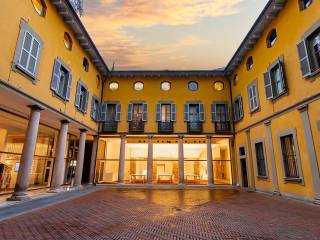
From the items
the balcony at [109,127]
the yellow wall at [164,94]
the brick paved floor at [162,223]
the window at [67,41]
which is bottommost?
the brick paved floor at [162,223]

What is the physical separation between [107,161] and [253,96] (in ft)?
44.6

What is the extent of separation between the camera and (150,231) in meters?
4.80

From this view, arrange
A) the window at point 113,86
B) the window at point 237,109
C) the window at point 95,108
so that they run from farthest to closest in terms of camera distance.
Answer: the window at point 113,86 < the window at point 95,108 < the window at point 237,109

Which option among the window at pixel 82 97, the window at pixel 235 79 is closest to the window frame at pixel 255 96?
the window at pixel 235 79

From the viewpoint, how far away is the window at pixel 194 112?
17062 mm

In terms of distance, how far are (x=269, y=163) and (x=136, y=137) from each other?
10.5 m

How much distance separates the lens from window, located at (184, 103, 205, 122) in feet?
56.0

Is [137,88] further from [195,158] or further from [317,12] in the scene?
[317,12]

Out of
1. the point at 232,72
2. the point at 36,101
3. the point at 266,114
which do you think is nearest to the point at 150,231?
the point at 36,101

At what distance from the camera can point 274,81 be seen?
11016 millimetres

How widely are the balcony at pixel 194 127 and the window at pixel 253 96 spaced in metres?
4.68

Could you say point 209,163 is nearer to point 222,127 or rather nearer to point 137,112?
point 222,127

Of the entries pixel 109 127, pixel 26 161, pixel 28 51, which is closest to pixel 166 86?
pixel 109 127

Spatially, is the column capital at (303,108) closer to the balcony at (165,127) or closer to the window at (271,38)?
the window at (271,38)
